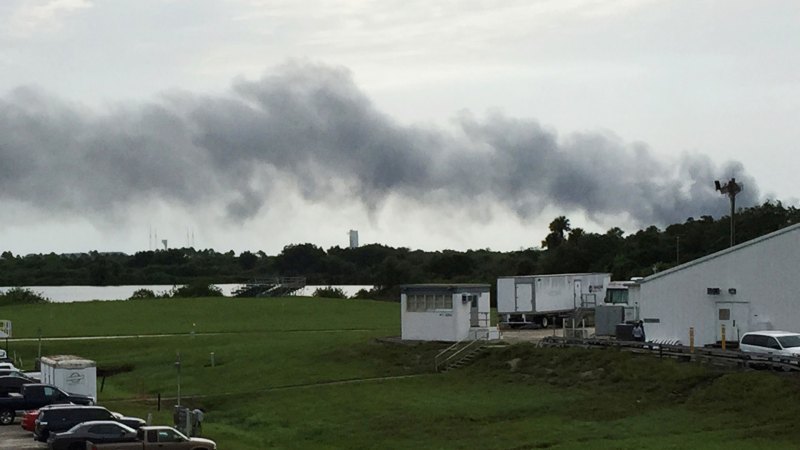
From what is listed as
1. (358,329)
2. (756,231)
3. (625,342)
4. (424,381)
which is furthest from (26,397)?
(756,231)

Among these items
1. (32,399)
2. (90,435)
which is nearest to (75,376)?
(32,399)

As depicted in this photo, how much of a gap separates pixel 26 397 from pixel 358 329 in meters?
44.0

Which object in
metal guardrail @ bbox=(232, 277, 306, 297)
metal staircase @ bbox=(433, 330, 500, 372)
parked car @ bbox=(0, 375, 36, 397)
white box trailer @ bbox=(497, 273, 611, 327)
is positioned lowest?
parked car @ bbox=(0, 375, 36, 397)

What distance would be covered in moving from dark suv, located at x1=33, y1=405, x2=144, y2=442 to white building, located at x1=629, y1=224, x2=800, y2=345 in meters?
29.9

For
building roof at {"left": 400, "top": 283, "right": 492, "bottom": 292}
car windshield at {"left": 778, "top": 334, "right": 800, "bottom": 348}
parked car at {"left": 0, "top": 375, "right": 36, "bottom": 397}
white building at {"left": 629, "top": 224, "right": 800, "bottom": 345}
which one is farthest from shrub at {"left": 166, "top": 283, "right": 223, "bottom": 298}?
car windshield at {"left": 778, "top": 334, "right": 800, "bottom": 348}

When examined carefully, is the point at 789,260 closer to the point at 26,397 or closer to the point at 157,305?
the point at 26,397

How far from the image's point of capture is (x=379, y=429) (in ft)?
152

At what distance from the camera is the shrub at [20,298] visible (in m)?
132

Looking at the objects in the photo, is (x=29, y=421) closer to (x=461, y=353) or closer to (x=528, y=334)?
(x=461, y=353)

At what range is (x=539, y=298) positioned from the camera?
79.6 metres

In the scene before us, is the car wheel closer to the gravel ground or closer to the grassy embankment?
the grassy embankment

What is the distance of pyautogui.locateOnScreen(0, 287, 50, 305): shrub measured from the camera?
132 metres

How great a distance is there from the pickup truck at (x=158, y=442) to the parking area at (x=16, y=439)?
449cm

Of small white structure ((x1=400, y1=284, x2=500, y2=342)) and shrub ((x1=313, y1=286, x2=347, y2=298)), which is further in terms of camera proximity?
shrub ((x1=313, y1=286, x2=347, y2=298))
